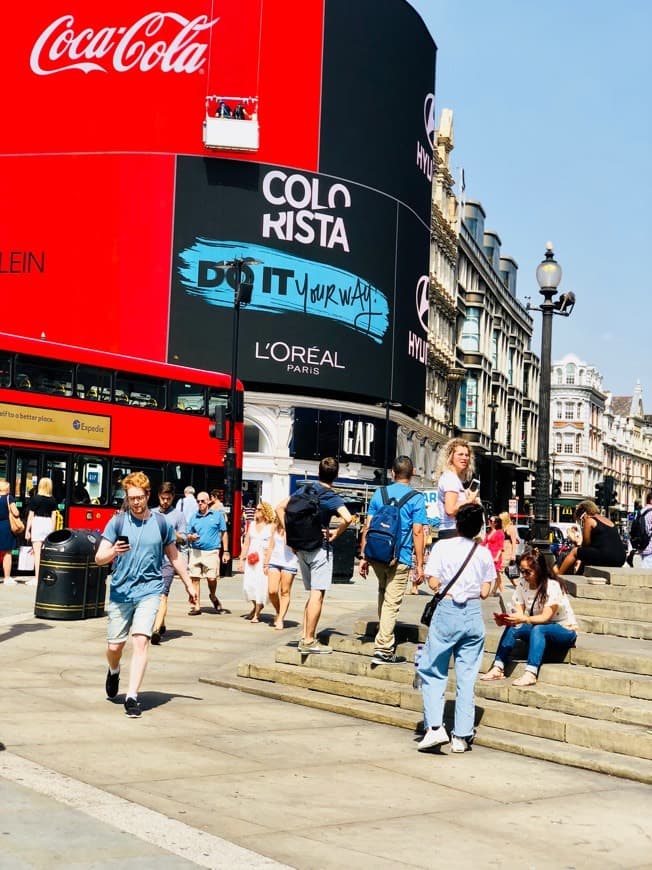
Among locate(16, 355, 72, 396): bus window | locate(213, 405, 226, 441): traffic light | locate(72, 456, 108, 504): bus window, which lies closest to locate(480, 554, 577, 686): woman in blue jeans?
locate(16, 355, 72, 396): bus window

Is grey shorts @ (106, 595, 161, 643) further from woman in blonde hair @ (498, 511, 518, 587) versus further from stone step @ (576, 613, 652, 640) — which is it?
woman in blonde hair @ (498, 511, 518, 587)

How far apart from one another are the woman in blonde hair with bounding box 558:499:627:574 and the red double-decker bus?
11.2 m

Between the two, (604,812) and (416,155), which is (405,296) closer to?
(416,155)

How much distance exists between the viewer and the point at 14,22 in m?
46.9

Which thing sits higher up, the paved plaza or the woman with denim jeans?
the woman with denim jeans

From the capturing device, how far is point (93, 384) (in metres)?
23.8

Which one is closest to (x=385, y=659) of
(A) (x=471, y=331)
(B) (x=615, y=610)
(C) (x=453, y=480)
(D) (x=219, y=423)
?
(C) (x=453, y=480)

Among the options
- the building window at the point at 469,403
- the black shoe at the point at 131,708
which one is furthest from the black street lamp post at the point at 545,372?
the building window at the point at 469,403

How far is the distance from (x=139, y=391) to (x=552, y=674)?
16.6 meters

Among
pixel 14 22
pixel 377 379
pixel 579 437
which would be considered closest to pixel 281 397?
pixel 377 379

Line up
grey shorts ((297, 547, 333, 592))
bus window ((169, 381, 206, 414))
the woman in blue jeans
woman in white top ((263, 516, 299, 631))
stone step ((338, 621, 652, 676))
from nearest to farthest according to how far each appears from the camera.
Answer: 1. the woman in blue jeans
2. stone step ((338, 621, 652, 676))
3. grey shorts ((297, 547, 333, 592))
4. woman in white top ((263, 516, 299, 631))
5. bus window ((169, 381, 206, 414))

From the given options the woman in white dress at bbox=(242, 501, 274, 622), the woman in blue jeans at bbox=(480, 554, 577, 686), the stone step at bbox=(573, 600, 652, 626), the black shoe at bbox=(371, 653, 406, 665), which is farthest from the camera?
the woman in white dress at bbox=(242, 501, 274, 622)

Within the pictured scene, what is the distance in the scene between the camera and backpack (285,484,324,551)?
441 inches

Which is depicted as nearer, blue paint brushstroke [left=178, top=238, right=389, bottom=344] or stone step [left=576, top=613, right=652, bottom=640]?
stone step [left=576, top=613, right=652, bottom=640]
